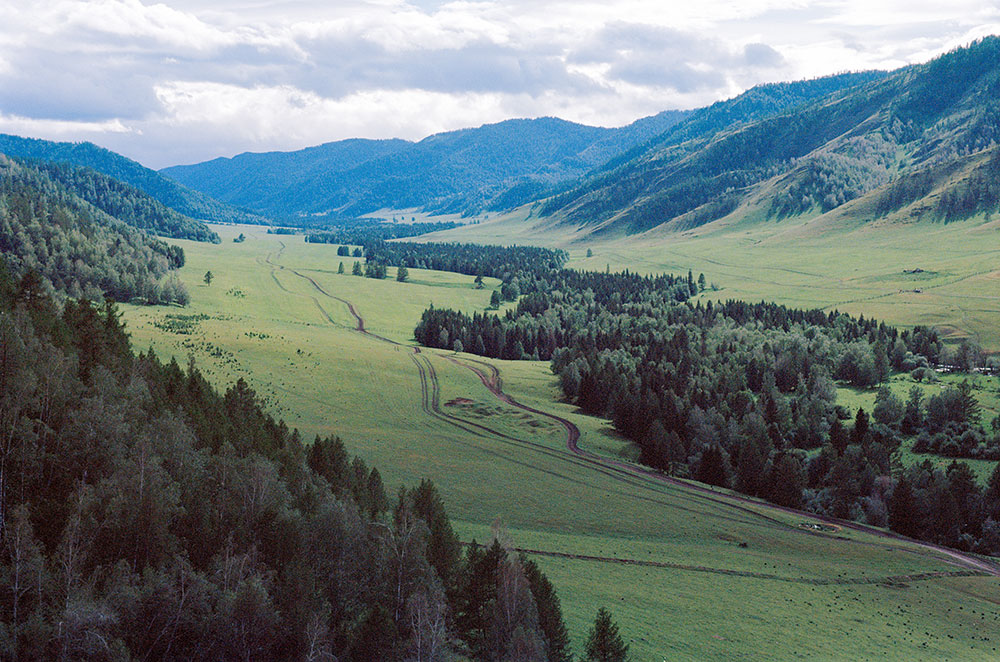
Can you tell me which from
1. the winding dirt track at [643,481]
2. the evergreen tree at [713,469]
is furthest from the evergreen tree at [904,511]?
the evergreen tree at [713,469]

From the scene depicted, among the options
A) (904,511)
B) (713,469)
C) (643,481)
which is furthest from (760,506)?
(904,511)

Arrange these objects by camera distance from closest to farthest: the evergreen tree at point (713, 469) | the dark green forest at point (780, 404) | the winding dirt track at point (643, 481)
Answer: the winding dirt track at point (643, 481) < the dark green forest at point (780, 404) < the evergreen tree at point (713, 469)

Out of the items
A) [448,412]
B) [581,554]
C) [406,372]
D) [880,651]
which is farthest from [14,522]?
[406,372]

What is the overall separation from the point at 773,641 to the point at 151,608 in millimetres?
38936

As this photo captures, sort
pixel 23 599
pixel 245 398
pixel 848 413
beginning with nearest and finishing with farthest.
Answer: pixel 23 599, pixel 245 398, pixel 848 413

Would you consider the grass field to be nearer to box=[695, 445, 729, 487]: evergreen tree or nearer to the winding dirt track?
the winding dirt track

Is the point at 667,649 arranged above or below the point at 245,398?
below

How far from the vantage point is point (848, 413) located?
13338 cm

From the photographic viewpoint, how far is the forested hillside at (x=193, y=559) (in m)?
33.5

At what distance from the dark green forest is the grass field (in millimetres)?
7709

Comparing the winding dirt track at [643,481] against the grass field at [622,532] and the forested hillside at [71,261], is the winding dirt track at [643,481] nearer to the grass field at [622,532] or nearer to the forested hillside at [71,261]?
the grass field at [622,532]

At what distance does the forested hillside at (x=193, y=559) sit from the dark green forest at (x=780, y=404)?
2300 inches

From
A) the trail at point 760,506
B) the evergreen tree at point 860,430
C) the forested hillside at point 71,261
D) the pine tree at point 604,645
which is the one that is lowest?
the trail at point 760,506

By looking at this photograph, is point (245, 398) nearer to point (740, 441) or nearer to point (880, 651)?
point (880, 651)
